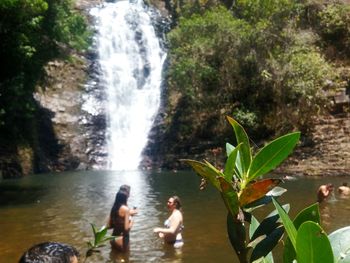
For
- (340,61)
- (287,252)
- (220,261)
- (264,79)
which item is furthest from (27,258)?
(340,61)

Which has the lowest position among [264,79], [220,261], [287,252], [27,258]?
[220,261]

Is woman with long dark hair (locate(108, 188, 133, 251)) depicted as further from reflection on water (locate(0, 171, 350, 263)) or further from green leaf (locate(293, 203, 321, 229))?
green leaf (locate(293, 203, 321, 229))

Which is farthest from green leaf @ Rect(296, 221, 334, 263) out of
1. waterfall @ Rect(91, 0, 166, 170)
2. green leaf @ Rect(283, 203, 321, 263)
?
waterfall @ Rect(91, 0, 166, 170)

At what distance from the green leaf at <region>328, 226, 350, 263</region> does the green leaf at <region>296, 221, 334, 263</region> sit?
10cm

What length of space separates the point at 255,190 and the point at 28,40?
1765 centimetres

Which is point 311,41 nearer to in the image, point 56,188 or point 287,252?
point 56,188

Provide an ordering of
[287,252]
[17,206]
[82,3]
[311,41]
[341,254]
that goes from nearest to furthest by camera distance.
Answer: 1. [341,254]
2. [287,252]
3. [17,206]
4. [311,41]
5. [82,3]

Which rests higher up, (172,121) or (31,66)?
(31,66)

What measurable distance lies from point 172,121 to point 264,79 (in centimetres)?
716

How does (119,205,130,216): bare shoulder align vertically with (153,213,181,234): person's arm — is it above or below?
above

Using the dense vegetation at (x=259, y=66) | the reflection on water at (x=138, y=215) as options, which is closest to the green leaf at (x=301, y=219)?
the reflection on water at (x=138, y=215)

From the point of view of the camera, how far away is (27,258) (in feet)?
8.07

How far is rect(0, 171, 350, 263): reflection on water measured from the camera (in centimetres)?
1006

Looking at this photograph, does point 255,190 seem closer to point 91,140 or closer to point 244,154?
point 244,154
